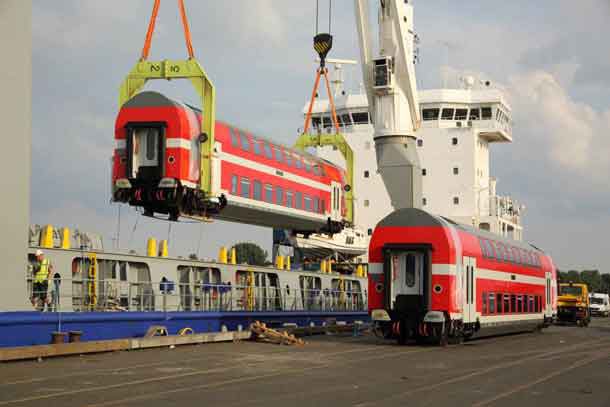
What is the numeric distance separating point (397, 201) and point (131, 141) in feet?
43.2

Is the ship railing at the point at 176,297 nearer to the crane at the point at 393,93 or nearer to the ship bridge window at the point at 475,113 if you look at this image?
the crane at the point at 393,93

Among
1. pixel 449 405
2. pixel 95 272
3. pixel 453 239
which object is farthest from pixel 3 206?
pixel 453 239

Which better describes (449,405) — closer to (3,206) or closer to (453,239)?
(3,206)

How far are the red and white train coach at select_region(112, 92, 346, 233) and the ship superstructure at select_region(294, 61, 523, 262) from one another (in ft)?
57.0

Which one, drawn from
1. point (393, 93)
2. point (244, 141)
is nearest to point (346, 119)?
point (393, 93)

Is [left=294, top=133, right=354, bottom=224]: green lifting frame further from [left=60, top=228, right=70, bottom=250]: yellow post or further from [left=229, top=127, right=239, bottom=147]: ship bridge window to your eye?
[left=60, top=228, right=70, bottom=250]: yellow post

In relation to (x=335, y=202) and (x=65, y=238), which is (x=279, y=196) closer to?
(x=335, y=202)

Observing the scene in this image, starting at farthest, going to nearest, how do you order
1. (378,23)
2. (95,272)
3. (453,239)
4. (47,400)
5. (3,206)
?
1. (378,23)
2. (453,239)
3. (95,272)
4. (3,206)
5. (47,400)

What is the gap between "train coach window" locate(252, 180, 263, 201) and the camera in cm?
2923

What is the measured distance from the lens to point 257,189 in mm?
29500

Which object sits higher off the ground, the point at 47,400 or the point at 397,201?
the point at 397,201

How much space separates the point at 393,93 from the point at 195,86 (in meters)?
10.5

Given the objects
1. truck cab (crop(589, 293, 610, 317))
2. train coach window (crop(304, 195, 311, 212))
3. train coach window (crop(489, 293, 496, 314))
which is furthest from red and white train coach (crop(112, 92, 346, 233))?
truck cab (crop(589, 293, 610, 317))

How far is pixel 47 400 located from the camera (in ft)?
38.1
